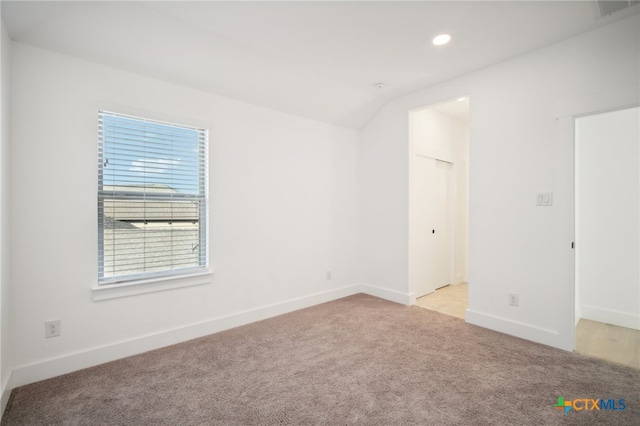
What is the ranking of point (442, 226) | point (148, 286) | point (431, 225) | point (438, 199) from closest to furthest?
1. point (148, 286)
2. point (431, 225)
3. point (438, 199)
4. point (442, 226)

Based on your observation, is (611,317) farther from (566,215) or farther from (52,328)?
(52,328)

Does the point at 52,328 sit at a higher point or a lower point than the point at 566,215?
lower

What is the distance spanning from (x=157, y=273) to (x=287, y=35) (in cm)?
235

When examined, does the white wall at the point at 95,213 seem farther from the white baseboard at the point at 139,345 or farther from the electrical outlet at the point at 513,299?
the electrical outlet at the point at 513,299

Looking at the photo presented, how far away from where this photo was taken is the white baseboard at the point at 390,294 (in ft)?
12.8

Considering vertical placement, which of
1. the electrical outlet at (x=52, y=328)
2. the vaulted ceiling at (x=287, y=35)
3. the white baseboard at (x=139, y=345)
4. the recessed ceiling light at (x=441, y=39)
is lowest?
the white baseboard at (x=139, y=345)

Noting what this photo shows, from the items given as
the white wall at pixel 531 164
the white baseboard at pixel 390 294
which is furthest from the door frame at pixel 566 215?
the white baseboard at pixel 390 294

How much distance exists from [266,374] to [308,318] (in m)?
1.20

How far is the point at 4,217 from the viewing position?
1.98m

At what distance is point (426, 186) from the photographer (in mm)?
4414

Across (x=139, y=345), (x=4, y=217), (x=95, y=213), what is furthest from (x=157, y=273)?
(x=4, y=217)

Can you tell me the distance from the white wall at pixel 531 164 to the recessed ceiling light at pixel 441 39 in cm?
83

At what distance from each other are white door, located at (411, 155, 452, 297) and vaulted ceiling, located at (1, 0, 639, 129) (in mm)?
1491

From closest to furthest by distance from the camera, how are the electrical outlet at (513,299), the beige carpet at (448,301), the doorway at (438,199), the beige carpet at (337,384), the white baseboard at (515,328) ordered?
the beige carpet at (337,384), the white baseboard at (515,328), the electrical outlet at (513,299), the beige carpet at (448,301), the doorway at (438,199)
